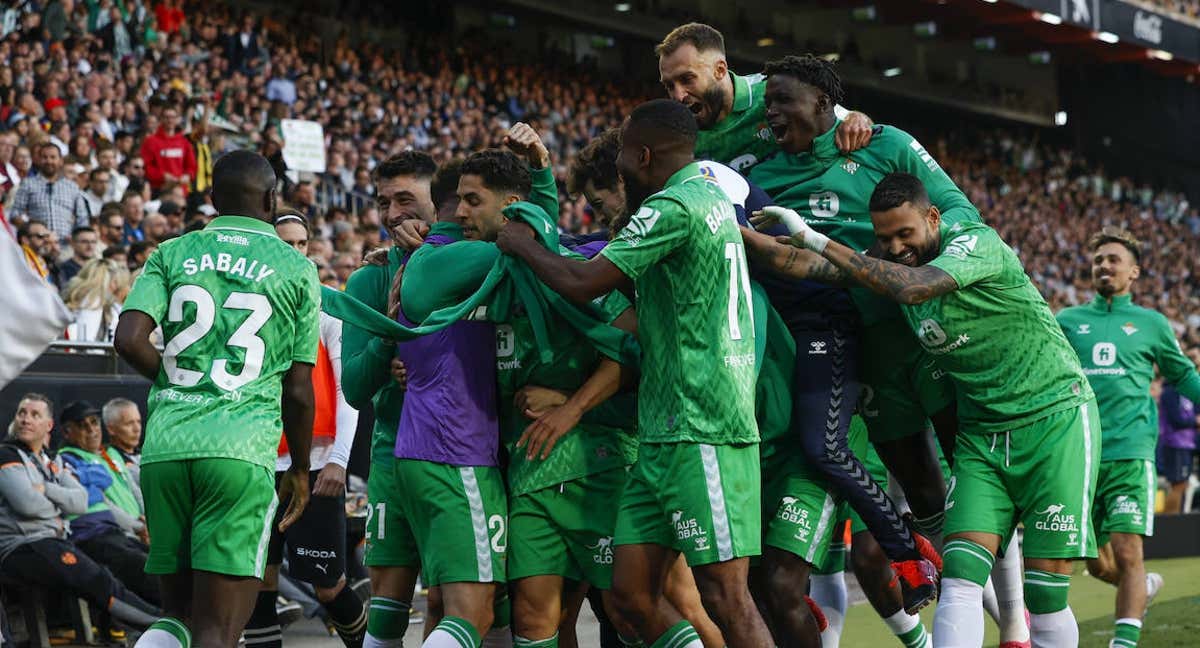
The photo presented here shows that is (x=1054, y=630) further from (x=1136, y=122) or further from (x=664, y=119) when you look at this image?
(x=1136, y=122)

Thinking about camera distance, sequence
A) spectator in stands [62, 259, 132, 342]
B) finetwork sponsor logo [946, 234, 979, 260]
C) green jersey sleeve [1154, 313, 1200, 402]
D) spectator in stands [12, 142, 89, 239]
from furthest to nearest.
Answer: spectator in stands [12, 142, 89, 239] → spectator in stands [62, 259, 132, 342] → green jersey sleeve [1154, 313, 1200, 402] → finetwork sponsor logo [946, 234, 979, 260]

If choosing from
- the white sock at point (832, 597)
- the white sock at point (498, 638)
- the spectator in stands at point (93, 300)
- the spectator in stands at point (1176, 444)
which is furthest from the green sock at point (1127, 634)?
the spectator in stands at point (1176, 444)

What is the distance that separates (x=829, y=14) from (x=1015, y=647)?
3012cm

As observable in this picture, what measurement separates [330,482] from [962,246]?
286cm

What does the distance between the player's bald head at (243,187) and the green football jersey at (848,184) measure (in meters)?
2.05

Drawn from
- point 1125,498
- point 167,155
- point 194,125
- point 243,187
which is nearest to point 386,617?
point 243,187

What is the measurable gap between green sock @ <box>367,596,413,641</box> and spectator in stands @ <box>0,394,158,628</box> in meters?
3.14

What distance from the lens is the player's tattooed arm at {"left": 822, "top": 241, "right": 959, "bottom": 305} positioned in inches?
214

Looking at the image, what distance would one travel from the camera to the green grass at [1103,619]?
881cm

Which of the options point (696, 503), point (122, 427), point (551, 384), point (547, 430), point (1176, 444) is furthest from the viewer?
point (1176, 444)

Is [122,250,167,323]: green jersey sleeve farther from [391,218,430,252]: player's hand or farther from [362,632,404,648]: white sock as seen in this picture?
[362,632,404,648]: white sock

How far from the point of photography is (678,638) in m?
5.06

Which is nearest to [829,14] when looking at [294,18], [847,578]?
[294,18]

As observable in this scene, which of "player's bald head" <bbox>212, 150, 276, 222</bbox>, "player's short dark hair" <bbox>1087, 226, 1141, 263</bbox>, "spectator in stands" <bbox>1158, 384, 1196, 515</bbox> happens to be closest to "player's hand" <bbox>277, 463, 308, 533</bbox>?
"player's bald head" <bbox>212, 150, 276, 222</bbox>
